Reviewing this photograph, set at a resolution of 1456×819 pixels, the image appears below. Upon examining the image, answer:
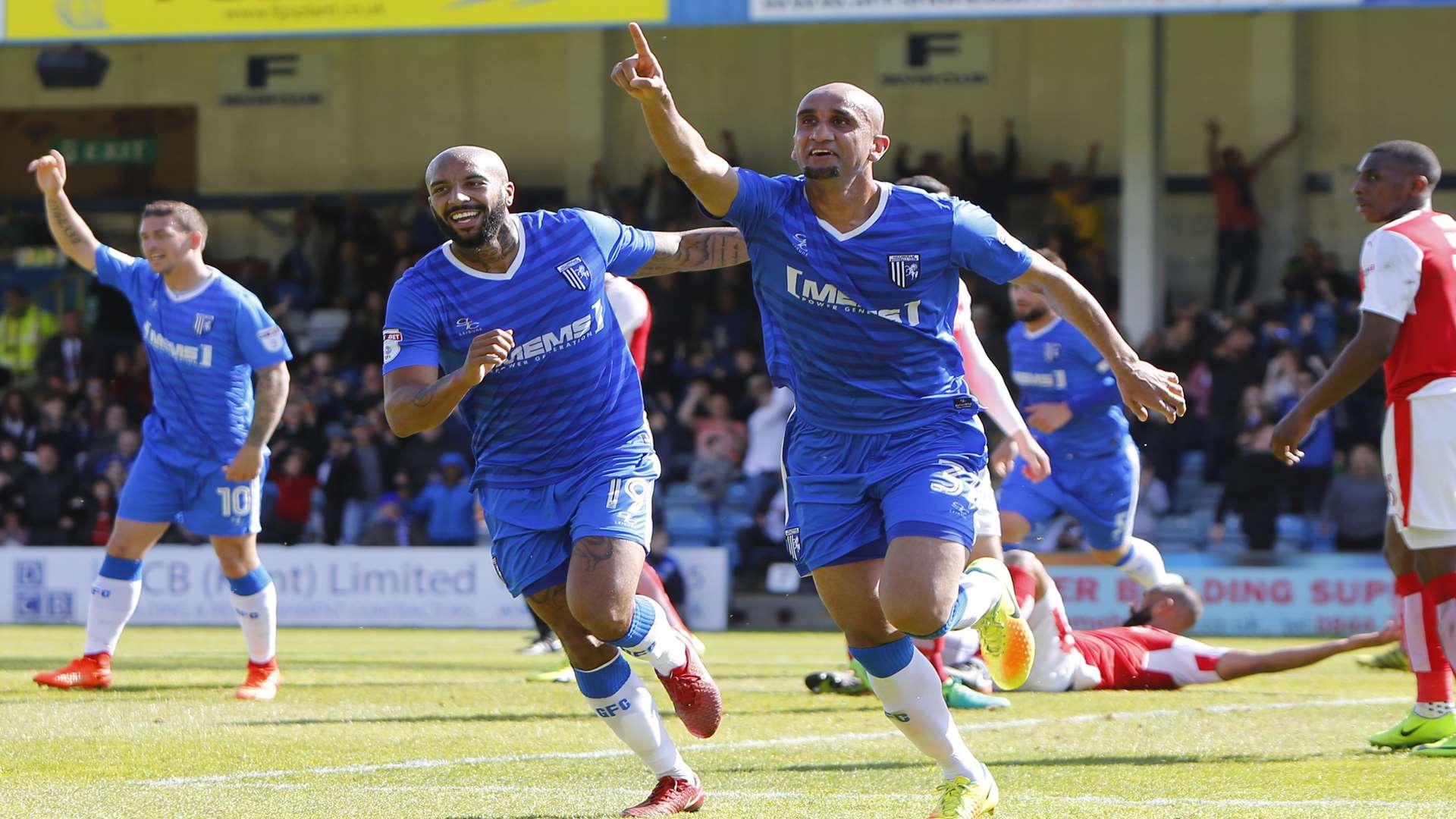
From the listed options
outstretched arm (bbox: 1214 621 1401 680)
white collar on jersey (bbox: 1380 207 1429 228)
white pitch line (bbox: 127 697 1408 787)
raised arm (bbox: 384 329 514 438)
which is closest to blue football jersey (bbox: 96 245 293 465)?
white pitch line (bbox: 127 697 1408 787)

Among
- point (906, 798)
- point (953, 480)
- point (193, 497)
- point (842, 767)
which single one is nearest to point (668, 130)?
point (953, 480)

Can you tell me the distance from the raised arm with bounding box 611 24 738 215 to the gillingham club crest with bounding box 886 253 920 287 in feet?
1.89

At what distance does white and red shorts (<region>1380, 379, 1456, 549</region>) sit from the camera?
704cm

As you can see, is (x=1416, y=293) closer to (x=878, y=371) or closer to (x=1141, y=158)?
(x=878, y=371)

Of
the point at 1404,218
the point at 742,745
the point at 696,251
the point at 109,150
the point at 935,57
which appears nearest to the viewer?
the point at 696,251

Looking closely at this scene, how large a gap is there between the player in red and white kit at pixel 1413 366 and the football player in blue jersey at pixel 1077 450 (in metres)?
3.19

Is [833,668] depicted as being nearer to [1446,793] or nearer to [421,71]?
[1446,793]

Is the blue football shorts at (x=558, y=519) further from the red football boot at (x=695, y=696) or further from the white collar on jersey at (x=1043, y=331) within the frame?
the white collar on jersey at (x=1043, y=331)

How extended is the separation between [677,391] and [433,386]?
54.1ft

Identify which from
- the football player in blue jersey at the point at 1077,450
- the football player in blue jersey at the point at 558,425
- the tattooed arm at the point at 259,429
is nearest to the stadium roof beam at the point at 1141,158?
the football player in blue jersey at the point at 1077,450

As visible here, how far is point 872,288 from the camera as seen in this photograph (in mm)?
5840

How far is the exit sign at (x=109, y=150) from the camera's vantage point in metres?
28.4

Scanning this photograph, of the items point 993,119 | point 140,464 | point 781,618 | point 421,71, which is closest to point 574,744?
point 140,464

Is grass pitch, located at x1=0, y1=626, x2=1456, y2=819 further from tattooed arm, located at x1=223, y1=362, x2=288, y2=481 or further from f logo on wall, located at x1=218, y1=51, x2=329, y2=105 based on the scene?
f logo on wall, located at x1=218, y1=51, x2=329, y2=105
